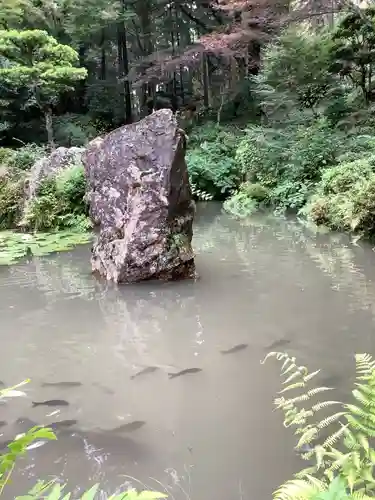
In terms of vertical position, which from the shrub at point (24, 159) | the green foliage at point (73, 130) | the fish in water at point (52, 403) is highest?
the green foliage at point (73, 130)

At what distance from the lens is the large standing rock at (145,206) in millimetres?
5910

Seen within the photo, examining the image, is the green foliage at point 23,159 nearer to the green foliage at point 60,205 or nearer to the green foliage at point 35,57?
the green foliage at point 35,57

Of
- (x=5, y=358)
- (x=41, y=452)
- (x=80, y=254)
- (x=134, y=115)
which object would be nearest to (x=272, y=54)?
(x=80, y=254)

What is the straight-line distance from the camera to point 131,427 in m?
2.96

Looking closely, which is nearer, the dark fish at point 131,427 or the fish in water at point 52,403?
the dark fish at point 131,427

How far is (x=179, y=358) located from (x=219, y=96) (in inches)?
664

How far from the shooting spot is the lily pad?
7.23 metres

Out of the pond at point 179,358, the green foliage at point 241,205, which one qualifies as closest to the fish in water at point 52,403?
the pond at point 179,358

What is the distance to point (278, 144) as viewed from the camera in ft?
39.2

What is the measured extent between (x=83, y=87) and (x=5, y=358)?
17513 millimetres

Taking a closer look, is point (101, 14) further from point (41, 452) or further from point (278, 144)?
point (41, 452)

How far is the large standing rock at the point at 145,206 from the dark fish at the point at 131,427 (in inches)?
117

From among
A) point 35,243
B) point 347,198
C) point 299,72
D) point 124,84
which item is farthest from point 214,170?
point 124,84

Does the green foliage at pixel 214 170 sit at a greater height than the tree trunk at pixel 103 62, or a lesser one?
lesser
